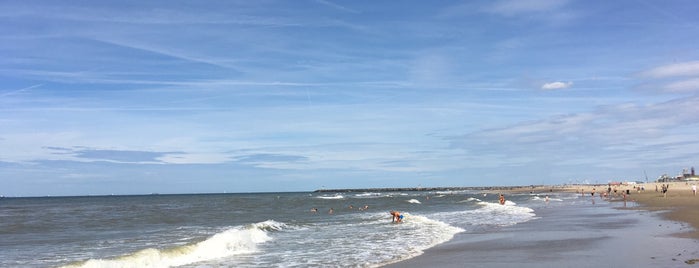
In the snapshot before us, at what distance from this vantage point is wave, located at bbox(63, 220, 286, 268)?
682 inches

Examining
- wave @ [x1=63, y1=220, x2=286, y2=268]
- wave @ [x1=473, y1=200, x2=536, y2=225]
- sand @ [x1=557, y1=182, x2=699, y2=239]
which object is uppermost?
sand @ [x1=557, y1=182, x2=699, y2=239]

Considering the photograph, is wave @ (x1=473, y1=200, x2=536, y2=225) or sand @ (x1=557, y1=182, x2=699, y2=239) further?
wave @ (x1=473, y1=200, x2=536, y2=225)

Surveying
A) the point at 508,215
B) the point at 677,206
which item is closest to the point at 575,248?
the point at 508,215

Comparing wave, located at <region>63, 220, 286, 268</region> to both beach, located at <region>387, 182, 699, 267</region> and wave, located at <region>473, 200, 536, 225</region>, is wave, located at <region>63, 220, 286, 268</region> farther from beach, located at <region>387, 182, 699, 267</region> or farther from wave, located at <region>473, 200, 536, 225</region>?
wave, located at <region>473, 200, 536, 225</region>

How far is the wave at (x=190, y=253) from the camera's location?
56.9 ft

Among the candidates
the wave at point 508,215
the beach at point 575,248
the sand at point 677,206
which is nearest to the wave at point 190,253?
the beach at point 575,248

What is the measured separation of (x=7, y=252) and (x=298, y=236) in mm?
11755

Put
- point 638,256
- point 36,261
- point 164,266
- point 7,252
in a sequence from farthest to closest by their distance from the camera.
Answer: point 7,252
point 36,261
point 164,266
point 638,256

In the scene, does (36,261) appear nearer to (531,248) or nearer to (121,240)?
(121,240)

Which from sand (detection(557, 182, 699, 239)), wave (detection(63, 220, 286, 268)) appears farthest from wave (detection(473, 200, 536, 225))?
wave (detection(63, 220, 286, 268))

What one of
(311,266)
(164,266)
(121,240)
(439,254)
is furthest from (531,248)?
(121,240)

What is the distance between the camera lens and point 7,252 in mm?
22203

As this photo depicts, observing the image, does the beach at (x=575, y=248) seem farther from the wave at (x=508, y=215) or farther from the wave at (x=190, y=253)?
the wave at (x=508, y=215)

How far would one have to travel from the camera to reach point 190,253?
19.7 m
